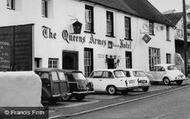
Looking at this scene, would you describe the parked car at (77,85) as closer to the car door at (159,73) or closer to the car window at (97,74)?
the car window at (97,74)

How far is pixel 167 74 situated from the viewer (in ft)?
102

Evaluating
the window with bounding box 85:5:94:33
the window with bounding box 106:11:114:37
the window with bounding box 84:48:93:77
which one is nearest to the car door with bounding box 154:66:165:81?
the window with bounding box 106:11:114:37

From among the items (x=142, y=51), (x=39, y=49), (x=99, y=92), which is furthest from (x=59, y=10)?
(x=142, y=51)

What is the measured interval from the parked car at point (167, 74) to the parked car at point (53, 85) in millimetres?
14860

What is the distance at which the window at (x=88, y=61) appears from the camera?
26.8 m

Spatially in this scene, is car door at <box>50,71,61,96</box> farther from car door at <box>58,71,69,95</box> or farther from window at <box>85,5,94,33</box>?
window at <box>85,5,94,33</box>

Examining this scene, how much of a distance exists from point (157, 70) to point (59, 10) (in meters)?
11.5

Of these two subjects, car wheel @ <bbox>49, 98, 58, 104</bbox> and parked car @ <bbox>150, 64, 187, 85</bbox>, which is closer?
car wheel @ <bbox>49, 98, 58, 104</bbox>

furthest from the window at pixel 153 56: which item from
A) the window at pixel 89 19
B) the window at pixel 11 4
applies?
the window at pixel 11 4

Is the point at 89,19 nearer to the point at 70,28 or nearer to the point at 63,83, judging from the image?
the point at 70,28

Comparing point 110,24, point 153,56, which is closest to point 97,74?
point 110,24

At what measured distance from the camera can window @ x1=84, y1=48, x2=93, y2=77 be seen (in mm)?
26766

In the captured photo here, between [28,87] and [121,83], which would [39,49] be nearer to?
[121,83]

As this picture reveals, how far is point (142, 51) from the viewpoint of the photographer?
115ft
